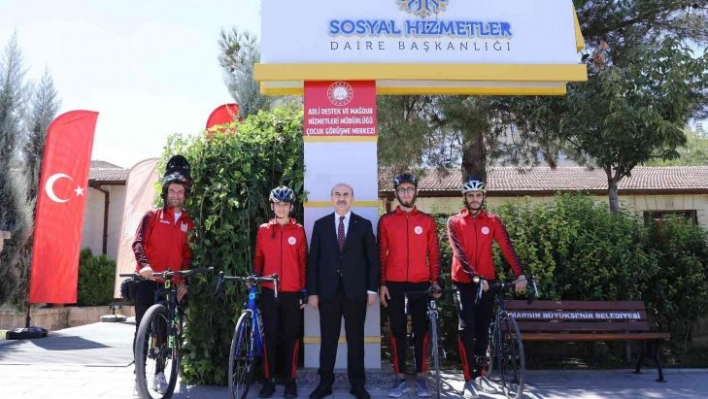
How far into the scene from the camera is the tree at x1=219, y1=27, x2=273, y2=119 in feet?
39.1

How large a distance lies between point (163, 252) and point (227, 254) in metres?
0.64

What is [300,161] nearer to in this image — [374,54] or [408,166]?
[374,54]

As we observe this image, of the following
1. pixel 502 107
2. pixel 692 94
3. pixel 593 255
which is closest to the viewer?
pixel 593 255

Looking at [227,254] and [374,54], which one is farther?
[374,54]

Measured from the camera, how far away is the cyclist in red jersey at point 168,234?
5.71 metres

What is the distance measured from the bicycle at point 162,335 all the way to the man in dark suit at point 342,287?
3.45 ft

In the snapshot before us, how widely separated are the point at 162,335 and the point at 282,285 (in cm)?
119

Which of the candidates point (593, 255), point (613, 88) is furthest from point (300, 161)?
point (613, 88)

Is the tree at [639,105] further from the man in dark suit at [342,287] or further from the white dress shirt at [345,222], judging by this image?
the man in dark suit at [342,287]

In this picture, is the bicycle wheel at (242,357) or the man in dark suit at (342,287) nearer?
the bicycle wheel at (242,357)

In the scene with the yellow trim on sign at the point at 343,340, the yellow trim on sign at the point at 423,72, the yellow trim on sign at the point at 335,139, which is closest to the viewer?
the yellow trim on sign at the point at 343,340

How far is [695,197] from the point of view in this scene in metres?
23.4

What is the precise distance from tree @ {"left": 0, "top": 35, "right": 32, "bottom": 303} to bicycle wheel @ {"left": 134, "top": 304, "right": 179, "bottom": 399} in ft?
28.4

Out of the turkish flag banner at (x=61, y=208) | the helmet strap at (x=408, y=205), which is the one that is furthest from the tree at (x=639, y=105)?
the turkish flag banner at (x=61, y=208)
